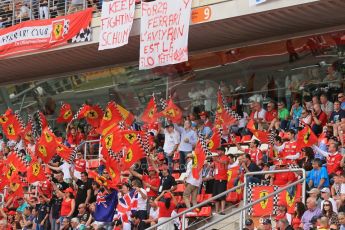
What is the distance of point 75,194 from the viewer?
21.3 meters

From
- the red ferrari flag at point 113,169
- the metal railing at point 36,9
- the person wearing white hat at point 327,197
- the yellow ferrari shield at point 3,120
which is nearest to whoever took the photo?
the person wearing white hat at point 327,197

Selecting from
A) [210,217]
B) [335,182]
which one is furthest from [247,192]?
[335,182]

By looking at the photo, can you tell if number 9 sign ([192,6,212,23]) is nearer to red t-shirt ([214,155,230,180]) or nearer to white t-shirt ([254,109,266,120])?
white t-shirt ([254,109,266,120])

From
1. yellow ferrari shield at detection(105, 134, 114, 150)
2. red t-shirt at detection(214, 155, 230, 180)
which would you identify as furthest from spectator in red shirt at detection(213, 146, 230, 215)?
yellow ferrari shield at detection(105, 134, 114, 150)

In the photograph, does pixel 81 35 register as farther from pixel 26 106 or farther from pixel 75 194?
pixel 26 106

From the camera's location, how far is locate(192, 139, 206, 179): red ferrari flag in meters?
19.0

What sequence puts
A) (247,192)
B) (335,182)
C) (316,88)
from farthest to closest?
(316,88) → (247,192) → (335,182)

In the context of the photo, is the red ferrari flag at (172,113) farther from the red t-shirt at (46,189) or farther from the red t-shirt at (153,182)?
the red t-shirt at (46,189)

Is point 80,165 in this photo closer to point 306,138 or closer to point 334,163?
point 306,138

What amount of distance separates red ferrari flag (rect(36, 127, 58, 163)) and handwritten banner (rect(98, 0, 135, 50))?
2732mm

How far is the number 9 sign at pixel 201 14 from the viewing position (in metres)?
20.6

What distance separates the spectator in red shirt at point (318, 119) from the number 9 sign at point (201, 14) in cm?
307

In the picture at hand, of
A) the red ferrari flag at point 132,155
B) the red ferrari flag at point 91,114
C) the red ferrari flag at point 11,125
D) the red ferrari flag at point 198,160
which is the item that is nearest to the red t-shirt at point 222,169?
the red ferrari flag at point 198,160

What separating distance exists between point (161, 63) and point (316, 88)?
12.1ft
